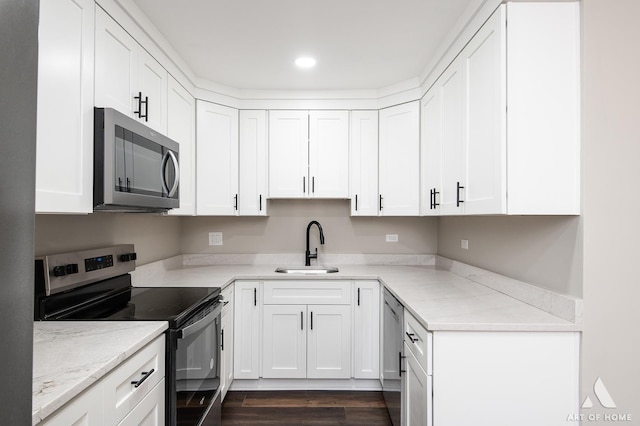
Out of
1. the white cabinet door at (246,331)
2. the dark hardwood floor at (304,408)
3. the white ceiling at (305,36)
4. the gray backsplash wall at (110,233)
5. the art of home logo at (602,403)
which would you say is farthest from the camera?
the white cabinet door at (246,331)

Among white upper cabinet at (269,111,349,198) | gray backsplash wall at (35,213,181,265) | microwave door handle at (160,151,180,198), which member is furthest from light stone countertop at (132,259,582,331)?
white upper cabinet at (269,111,349,198)

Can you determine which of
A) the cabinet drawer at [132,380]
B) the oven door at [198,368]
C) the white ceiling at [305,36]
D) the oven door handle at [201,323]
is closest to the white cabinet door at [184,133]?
the white ceiling at [305,36]

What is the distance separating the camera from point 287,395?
2.71m

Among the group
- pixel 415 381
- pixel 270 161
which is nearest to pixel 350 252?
pixel 270 161

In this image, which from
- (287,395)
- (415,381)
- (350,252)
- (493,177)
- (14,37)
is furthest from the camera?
(350,252)

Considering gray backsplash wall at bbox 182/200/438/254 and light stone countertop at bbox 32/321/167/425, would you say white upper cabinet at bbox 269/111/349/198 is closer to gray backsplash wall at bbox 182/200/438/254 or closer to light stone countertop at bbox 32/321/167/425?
gray backsplash wall at bbox 182/200/438/254

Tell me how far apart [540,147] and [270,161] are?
215 centimetres

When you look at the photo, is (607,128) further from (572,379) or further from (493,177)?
(572,379)

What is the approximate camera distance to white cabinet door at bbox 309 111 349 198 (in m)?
3.11

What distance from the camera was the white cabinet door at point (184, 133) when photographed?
2375mm

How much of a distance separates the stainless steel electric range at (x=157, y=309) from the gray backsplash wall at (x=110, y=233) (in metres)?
0.10

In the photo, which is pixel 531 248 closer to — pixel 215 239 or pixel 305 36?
pixel 305 36

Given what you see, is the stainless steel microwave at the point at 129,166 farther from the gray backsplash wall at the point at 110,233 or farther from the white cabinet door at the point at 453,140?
the white cabinet door at the point at 453,140

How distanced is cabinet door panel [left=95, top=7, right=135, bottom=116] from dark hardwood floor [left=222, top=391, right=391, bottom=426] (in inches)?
82.8
